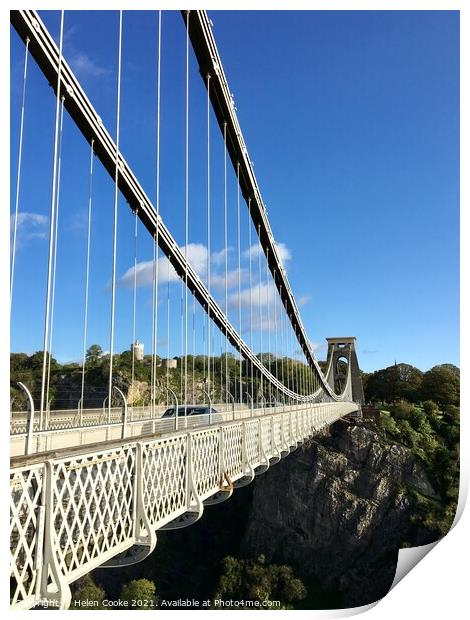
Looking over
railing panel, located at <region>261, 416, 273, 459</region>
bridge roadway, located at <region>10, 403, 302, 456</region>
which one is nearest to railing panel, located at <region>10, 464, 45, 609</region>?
bridge roadway, located at <region>10, 403, 302, 456</region>

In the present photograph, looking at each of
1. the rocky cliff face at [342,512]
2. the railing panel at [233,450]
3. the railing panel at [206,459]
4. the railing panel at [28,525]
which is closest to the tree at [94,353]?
the rocky cliff face at [342,512]

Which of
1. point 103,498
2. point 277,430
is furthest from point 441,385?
point 103,498

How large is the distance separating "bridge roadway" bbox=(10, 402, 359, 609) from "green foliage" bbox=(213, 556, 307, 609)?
1880cm

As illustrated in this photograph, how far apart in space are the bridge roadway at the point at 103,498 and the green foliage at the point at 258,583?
18.8m

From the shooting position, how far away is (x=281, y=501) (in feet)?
88.0

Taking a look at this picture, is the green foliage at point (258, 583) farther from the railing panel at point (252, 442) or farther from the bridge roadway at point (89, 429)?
the railing panel at point (252, 442)

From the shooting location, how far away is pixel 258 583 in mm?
22250

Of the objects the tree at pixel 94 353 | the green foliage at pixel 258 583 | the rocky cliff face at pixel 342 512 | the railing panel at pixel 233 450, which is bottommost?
the green foliage at pixel 258 583

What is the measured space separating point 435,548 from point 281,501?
2277 centimetres

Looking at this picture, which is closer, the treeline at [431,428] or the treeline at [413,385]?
the treeline at [431,428]

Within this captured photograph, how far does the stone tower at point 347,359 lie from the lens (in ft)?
135

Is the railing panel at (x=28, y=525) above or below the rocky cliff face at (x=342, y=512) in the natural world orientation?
above

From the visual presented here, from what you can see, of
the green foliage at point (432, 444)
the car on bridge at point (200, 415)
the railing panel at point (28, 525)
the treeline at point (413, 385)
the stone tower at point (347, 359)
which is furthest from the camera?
the stone tower at point (347, 359)
